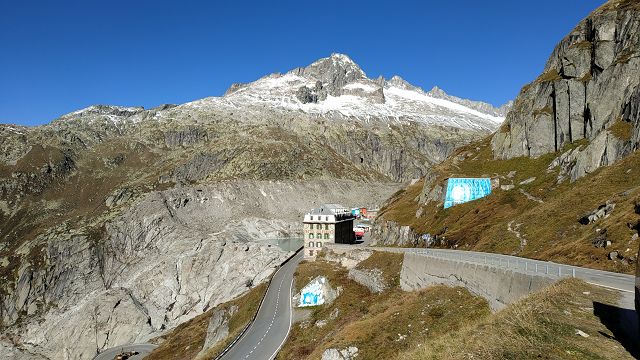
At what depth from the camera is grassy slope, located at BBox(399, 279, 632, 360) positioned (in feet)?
49.8

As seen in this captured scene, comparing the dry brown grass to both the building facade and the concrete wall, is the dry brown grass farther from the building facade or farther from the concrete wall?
the building facade

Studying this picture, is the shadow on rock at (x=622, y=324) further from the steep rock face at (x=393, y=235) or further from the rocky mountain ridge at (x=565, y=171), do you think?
the steep rock face at (x=393, y=235)

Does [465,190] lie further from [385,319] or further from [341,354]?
[341,354]

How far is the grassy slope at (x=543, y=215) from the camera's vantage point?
130 feet

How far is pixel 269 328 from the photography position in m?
60.3

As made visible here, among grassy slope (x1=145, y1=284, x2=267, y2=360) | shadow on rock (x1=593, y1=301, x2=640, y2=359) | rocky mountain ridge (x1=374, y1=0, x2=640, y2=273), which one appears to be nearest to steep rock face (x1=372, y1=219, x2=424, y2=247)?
rocky mountain ridge (x1=374, y1=0, x2=640, y2=273)

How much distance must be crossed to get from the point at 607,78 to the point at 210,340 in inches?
3436

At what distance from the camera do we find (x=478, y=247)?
6431 centimetres

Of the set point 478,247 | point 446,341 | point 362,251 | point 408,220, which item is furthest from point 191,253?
point 446,341

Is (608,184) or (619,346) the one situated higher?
(608,184)

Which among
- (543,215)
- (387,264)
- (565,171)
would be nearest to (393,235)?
(565,171)

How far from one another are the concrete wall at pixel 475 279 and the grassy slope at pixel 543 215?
911 centimetres

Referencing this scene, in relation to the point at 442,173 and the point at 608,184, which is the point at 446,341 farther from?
the point at 442,173

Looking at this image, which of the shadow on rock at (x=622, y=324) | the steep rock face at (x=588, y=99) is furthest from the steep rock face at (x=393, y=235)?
the shadow on rock at (x=622, y=324)
